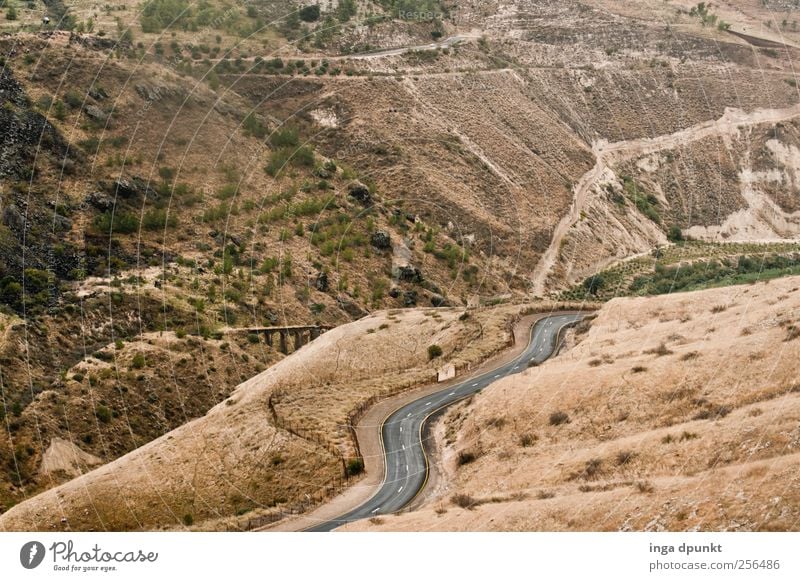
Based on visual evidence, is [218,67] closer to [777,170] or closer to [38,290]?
[38,290]

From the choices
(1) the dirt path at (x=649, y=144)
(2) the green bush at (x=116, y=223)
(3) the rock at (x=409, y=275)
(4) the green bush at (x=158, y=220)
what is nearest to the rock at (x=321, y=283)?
(3) the rock at (x=409, y=275)

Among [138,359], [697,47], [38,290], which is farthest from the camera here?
[697,47]

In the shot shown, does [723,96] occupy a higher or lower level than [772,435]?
higher

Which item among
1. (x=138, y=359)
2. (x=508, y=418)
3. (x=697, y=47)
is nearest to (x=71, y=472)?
(x=138, y=359)

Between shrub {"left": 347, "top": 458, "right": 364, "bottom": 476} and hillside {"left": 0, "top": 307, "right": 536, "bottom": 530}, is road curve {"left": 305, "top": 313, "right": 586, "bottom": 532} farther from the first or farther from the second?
hillside {"left": 0, "top": 307, "right": 536, "bottom": 530}

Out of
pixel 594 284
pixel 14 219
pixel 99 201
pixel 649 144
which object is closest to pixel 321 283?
pixel 99 201
